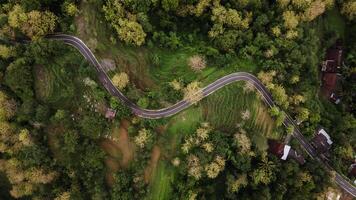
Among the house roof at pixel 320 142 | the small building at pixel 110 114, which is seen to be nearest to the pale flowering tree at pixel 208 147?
the small building at pixel 110 114

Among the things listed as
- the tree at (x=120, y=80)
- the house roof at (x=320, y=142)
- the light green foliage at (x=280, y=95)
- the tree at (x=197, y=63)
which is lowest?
the house roof at (x=320, y=142)

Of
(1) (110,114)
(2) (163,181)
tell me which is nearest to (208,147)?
(2) (163,181)

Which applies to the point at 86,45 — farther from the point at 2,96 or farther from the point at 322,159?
the point at 322,159

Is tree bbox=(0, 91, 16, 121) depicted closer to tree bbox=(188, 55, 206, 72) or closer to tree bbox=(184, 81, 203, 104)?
tree bbox=(184, 81, 203, 104)

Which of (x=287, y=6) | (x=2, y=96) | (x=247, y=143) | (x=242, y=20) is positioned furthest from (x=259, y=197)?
(x=2, y=96)

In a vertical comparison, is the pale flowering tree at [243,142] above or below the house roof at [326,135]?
below

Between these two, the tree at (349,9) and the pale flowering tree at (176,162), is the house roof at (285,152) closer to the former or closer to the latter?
the pale flowering tree at (176,162)
